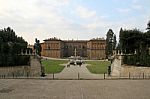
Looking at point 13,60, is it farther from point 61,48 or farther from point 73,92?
point 61,48

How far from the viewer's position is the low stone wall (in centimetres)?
4589

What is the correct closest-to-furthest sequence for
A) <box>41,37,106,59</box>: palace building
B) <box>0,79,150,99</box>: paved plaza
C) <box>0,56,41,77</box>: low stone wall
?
<box>0,79,150,99</box>: paved plaza → <box>0,56,41,77</box>: low stone wall → <box>41,37,106,59</box>: palace building

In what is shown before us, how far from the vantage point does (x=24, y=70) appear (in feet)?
166

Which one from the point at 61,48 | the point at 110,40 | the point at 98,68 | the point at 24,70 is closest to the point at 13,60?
the point at 24,70

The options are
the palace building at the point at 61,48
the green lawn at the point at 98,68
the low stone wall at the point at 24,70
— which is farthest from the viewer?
the palace building at the point at 61,48

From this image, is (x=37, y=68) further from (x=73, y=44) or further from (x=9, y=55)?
(x=73, y=44)

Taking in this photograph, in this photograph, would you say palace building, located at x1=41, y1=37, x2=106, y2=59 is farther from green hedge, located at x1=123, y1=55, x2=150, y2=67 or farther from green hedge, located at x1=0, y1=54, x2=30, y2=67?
green hedge, located at x1=0, y1=54, x2=30, y2=67

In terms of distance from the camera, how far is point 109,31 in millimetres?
126625

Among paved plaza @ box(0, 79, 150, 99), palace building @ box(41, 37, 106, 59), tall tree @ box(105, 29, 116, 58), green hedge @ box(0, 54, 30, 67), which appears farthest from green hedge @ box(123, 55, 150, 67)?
palace building @ box(41, 37, 106, 59)

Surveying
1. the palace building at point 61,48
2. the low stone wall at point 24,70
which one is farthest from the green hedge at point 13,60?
the palace building at point 61,48

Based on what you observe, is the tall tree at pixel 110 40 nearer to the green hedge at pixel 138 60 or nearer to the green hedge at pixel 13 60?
the green hedge at pixel 138 60

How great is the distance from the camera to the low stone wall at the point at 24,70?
45.9m

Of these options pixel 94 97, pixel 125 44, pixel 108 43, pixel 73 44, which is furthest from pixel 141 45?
pixel 73 44

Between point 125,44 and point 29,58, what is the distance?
2513cm
